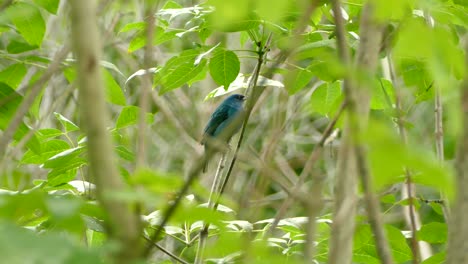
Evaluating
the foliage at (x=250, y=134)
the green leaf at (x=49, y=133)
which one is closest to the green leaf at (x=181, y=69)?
the foliage at (x=250, y=134)

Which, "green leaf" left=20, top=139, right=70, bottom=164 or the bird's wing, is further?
the bird's wing

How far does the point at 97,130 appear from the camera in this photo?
96 cm

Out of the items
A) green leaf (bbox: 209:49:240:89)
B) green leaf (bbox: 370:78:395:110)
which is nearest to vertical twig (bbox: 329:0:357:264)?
green leaf (bbox: 370:78:395:110)

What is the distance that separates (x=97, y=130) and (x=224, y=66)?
1789mm

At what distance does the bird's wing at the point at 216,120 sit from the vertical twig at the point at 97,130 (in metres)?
4.57

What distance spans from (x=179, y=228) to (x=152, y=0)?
1376 mm

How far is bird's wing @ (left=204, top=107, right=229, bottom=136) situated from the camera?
18.3 feet

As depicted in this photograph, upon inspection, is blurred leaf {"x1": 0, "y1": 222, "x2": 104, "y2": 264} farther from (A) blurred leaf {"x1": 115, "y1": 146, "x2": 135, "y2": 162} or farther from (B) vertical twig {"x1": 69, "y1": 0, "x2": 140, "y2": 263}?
(A) blurred leaf {"x1": 115, "y1": 146, "x2": 135, "y2": 162}

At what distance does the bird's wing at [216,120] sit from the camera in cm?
559

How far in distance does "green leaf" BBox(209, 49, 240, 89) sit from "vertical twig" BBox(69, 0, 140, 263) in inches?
67.9

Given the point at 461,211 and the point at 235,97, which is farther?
the point at 235,97

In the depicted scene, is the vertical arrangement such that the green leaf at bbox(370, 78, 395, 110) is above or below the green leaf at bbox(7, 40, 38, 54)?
above

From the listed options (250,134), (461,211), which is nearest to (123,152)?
(461,211)

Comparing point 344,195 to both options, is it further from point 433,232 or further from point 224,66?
point 224,66
